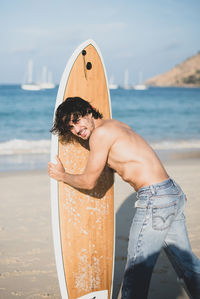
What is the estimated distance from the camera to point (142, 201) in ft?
7.45

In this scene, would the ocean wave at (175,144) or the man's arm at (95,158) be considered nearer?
the man's arm at (95,158)

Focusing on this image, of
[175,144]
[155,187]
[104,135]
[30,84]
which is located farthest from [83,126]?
[30,84]

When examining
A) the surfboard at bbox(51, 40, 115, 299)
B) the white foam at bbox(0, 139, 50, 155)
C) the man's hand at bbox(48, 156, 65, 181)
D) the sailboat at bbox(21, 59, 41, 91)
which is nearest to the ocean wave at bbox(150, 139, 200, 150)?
the white foam at bbox(0, 139, 50, 155)

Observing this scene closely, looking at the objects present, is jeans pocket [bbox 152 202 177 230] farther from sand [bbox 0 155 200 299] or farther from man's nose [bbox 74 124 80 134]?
sand [bbox 0 155 200 299]

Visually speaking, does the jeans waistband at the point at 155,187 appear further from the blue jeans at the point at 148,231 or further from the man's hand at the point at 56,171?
the man's hand at the point at 56,171

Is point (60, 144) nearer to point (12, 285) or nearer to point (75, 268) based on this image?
point (75, 268)

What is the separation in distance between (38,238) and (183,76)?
360 ft

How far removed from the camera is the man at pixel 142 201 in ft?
7.30

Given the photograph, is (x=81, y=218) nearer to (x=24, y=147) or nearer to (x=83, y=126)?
(x=83, y=126)

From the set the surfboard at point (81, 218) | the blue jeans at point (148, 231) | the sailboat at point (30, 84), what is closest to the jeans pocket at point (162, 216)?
the blue jeans at point (148, 231)

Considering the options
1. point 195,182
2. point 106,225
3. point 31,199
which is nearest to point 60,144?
point 106,225

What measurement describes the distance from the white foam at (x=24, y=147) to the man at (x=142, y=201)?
883cm

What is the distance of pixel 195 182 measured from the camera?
278 inches

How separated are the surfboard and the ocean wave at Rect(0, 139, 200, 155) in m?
7.89
